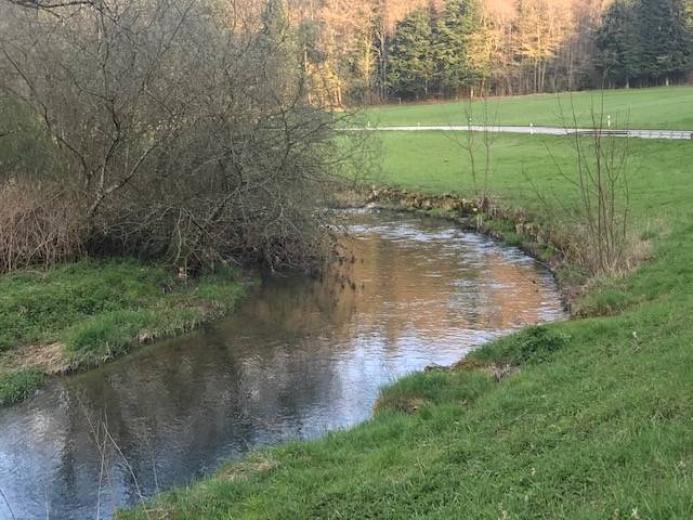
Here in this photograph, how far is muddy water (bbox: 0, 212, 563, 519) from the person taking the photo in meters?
9.27

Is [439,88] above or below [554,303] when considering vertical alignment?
above

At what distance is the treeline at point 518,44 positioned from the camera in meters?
78.4

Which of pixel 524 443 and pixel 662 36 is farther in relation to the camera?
pixel 662 36

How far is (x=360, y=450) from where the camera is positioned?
26.9ft

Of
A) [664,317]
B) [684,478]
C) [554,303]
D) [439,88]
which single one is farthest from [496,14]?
[684,478]

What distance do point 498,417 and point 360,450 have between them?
166 cm

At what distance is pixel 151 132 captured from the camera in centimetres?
1831

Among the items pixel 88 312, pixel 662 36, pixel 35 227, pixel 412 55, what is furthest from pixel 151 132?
pixel 662 36

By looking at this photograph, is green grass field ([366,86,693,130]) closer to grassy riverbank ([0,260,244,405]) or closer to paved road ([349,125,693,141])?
paved road ([349,125,693,141])

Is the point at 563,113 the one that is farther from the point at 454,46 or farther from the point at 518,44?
the point at 518,44

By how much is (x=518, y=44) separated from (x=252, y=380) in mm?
84067

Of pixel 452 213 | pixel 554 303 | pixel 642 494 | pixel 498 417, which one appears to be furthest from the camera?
pixel 452 213

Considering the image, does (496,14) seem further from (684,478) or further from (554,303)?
(684,478)

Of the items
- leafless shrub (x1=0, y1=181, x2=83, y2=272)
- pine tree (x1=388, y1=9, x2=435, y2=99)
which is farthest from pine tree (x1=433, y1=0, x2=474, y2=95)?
leafless shrub (x1=0, y1=181, x2=83, y2=272)
